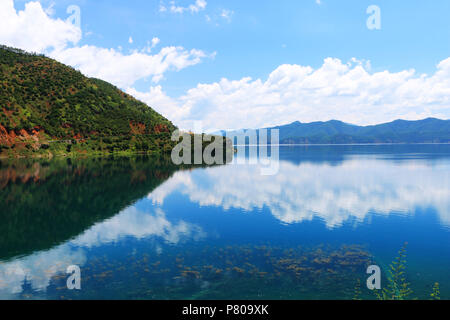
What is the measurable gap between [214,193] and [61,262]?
33.7 m

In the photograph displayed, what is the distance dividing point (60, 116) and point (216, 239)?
143270mm

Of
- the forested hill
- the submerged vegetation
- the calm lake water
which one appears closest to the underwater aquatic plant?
the calm lake water

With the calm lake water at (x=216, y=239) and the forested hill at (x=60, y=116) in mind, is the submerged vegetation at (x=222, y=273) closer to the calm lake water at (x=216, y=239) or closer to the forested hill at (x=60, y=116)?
the calm lake water at (x=216, y=239)

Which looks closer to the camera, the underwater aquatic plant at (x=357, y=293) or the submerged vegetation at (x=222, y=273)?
the underwater aquatic plant at (x=357, y=293)

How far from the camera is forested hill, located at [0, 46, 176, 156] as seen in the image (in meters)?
127

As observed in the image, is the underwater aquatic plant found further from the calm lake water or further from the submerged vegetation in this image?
the submerged vegetation

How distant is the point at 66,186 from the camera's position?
58688mm

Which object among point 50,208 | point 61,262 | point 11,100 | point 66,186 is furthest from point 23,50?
point 61,262

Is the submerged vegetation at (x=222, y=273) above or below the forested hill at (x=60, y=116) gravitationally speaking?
below

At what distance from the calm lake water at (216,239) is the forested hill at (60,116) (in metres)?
80.9

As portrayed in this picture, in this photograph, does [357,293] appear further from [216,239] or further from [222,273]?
[216,239]

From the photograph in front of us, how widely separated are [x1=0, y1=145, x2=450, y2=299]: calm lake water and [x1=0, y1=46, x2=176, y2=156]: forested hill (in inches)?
3184

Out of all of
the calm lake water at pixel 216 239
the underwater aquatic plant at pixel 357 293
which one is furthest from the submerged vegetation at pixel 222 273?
the underwater aquatic plant at pixel 357 293

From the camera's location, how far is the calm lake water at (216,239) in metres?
20.0
